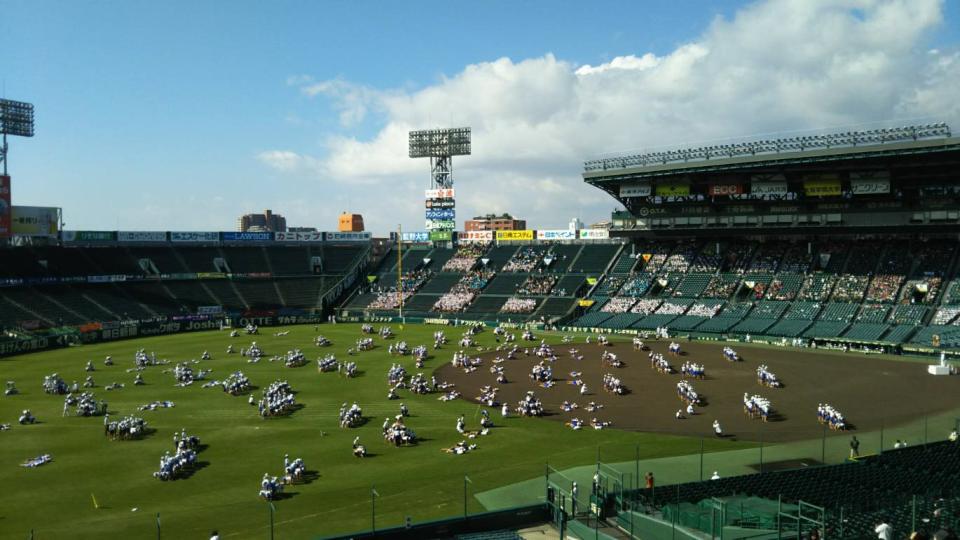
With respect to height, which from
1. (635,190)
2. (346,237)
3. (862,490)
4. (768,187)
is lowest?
(862,490)

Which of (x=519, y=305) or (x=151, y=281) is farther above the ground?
(x=151, y=281)

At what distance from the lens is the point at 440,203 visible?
119 metres

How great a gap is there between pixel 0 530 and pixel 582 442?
84.5 feet

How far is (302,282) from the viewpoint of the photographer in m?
108

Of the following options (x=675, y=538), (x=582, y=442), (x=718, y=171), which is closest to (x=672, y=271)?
(x=718, y=171)

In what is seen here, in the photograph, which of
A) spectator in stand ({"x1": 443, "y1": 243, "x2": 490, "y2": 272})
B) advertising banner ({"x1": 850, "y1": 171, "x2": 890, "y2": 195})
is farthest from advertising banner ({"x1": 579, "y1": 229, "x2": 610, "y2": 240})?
advertising banner ({"x1": 850, "y1": 171, "x2": 890, "y2": 195})

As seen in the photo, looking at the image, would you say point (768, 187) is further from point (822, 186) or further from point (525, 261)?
point (525, 261)

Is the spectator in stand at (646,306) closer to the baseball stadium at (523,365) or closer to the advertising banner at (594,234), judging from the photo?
the baseball stadium at (523,365)

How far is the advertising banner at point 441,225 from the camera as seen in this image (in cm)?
11912

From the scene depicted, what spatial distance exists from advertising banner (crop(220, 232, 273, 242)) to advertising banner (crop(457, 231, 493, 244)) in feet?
106

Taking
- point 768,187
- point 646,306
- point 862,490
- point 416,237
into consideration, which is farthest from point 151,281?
point 862,490

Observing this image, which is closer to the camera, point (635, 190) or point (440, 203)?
point (635, 190)

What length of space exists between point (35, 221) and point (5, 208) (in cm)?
494

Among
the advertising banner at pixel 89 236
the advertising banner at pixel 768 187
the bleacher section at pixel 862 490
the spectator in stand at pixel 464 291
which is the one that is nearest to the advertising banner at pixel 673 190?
A: the advertising banner at pixel 768 187
